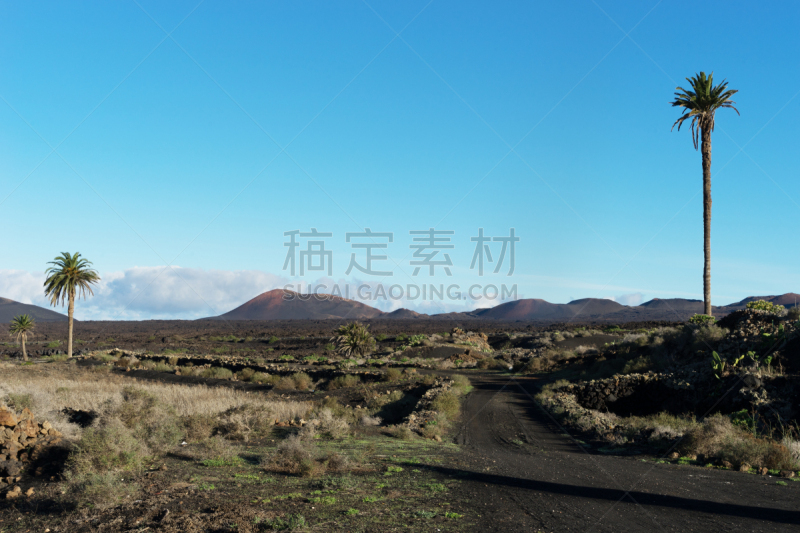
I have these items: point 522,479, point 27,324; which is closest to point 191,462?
point 522,479

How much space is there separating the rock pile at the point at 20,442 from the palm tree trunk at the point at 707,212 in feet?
102

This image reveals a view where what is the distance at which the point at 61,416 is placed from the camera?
12414mm

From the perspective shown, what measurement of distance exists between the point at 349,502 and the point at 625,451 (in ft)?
28.8

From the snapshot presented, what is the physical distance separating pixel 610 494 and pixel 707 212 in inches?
1015

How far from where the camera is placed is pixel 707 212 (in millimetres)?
28750

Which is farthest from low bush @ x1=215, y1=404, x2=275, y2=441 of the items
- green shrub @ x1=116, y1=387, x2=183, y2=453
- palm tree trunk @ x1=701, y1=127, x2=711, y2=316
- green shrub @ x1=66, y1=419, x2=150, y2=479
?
palm tree trunk @ x1=701, y1=127, x2=711, y2=316

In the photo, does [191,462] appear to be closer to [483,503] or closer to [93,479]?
[93,479]

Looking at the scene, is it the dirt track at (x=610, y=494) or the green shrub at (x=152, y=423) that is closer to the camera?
the dirt track at (x=610, y=494)

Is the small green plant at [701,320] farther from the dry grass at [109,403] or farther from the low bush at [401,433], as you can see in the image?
the dry grass at [109,403]

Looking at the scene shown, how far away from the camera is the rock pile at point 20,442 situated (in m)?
8.79

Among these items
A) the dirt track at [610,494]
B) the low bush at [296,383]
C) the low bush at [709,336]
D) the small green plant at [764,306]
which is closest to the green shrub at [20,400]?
the dirt track at [610,494]

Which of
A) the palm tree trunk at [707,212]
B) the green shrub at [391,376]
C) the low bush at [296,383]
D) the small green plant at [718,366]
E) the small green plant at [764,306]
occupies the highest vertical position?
the palm tree trunk at [707,212]

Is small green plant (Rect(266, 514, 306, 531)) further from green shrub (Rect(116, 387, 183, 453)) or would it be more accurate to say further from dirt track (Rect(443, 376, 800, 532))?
green shrub (Rect(116, 387, 183, 453))

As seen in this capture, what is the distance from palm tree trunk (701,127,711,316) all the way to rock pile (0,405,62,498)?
31.1m
